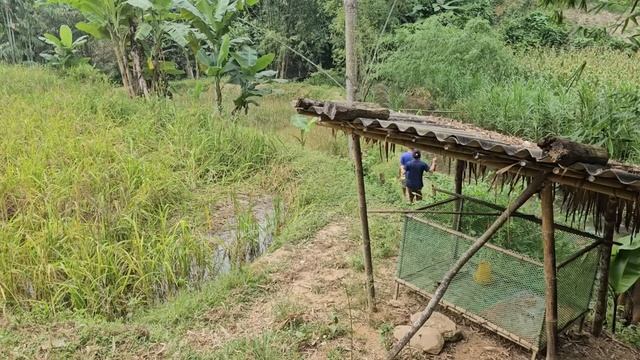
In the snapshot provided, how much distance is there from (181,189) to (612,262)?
188 inches

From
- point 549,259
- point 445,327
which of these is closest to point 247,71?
point 445,327

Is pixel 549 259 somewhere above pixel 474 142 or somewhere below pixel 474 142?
below

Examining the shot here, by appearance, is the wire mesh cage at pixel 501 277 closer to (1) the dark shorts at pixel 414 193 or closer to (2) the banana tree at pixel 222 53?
(1) the dark shorts at pixel 414 193

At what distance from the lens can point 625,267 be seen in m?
3.91

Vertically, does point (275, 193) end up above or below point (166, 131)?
below

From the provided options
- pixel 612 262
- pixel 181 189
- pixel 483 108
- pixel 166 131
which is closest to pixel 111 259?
pixel 181 189

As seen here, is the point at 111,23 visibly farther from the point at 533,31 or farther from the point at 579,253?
the point at 533,31

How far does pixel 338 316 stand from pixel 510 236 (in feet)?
6.00

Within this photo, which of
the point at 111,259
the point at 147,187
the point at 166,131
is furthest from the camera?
the point at 166,131

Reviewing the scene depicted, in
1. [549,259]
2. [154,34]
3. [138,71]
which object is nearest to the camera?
[549,259]

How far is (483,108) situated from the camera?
8.73 metres

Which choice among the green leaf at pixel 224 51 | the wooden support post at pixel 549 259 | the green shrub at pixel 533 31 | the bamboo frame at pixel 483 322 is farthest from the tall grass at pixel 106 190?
the green shrub at pixel 533 31

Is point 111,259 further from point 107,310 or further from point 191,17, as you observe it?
point 191,17

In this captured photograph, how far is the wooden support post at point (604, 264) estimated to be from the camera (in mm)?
3318
